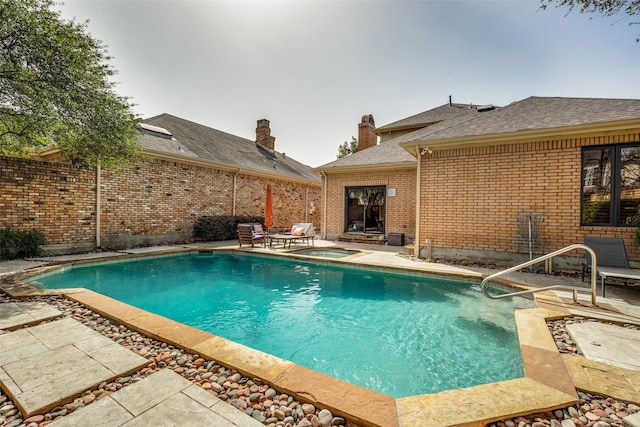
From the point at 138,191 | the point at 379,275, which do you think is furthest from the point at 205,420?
the point at 138,191

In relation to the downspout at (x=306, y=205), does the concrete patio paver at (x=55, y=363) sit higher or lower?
lower

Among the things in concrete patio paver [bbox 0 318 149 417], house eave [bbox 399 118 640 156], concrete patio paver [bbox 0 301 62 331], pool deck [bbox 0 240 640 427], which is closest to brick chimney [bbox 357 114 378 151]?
house eave [bbox 399 118 640 156]

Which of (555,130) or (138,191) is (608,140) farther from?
(138,191)

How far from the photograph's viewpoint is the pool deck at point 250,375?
1.75m

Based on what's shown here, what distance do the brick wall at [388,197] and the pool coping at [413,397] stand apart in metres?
8.14

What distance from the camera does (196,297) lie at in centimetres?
540

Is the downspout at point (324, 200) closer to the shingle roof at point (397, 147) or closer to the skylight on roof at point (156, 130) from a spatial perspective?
the shingle roof at point (397, 147)

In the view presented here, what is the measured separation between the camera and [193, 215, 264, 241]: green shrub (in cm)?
1162

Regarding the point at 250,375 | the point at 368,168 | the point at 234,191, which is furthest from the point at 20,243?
the point at 368,168

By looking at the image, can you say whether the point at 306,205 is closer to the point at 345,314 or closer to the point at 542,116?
the point at 542,116

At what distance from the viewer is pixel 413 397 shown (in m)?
1.95

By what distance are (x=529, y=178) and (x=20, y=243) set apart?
12.8m

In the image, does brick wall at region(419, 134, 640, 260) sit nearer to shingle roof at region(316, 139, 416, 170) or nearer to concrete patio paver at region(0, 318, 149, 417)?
shingle roof at region(316, 139, 416, 170)

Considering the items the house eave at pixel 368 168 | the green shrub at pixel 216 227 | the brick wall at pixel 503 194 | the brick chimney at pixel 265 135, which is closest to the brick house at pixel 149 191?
the green shrub at pixel 216 227
